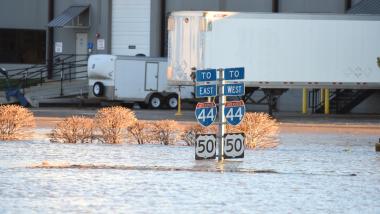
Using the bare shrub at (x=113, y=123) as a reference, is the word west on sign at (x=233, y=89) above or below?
above

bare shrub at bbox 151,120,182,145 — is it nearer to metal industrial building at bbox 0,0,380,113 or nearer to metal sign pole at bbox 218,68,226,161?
metal sign pole at bbox 218,68,226,161

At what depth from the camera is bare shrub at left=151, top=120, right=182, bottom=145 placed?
75.9 feet

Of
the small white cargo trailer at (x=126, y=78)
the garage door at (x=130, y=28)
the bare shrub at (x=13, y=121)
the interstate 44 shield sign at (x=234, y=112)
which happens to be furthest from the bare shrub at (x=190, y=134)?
the garage door at (x=130, y=28)

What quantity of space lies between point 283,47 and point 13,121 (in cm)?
1725

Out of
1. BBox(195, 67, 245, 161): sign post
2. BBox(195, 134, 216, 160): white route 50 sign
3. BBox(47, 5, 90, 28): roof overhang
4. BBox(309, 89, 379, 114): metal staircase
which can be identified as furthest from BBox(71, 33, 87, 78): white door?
BBox(195, 134, 216, 160): white route 50 sign

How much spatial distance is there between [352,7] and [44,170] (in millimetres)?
34713

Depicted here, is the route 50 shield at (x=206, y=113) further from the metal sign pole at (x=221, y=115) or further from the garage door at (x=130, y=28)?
the garage door at (x=130, y=28)

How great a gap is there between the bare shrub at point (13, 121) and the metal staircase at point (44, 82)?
2396 cm

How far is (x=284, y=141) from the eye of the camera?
2588 cm

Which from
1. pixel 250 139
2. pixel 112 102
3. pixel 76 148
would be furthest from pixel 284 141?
pixel 112 102

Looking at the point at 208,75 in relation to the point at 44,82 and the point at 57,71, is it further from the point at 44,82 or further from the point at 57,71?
the point at 57,71

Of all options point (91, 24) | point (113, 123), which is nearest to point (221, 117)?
point (113, 123)

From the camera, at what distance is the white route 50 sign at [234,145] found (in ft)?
60.1

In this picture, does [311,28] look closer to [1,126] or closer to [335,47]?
[335,47]
